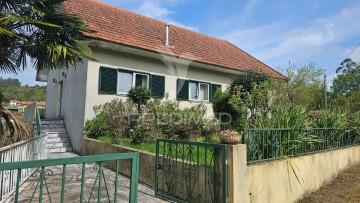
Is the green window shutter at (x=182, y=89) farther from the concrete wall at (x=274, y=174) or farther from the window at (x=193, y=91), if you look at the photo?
the concrete wall at (x=274, y=174)

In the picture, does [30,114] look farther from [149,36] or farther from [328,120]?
[328,120]

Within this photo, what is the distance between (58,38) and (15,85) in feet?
136

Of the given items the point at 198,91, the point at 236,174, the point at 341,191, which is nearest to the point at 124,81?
the point at 198,91

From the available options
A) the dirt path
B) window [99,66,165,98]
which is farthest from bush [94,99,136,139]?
the dirt path

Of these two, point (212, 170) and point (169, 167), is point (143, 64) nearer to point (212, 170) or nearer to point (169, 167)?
point (169, 167)

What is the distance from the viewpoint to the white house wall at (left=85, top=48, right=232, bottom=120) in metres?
11.0

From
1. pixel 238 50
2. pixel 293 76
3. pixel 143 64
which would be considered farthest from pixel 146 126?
pixel 238 50

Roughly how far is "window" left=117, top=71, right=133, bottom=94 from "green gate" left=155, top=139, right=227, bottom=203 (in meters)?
6.20

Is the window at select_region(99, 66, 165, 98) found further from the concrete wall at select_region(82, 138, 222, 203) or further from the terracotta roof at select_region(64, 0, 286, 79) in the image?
the concrete wall at select_region(82, 138, 222, 203)

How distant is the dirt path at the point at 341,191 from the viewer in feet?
19.5

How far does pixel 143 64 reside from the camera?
41.9 feet

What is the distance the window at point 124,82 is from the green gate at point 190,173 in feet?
20.3

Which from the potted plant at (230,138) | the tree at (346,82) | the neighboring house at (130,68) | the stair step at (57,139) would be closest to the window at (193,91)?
the neighboring house at (130,68)

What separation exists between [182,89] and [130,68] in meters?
3.09
